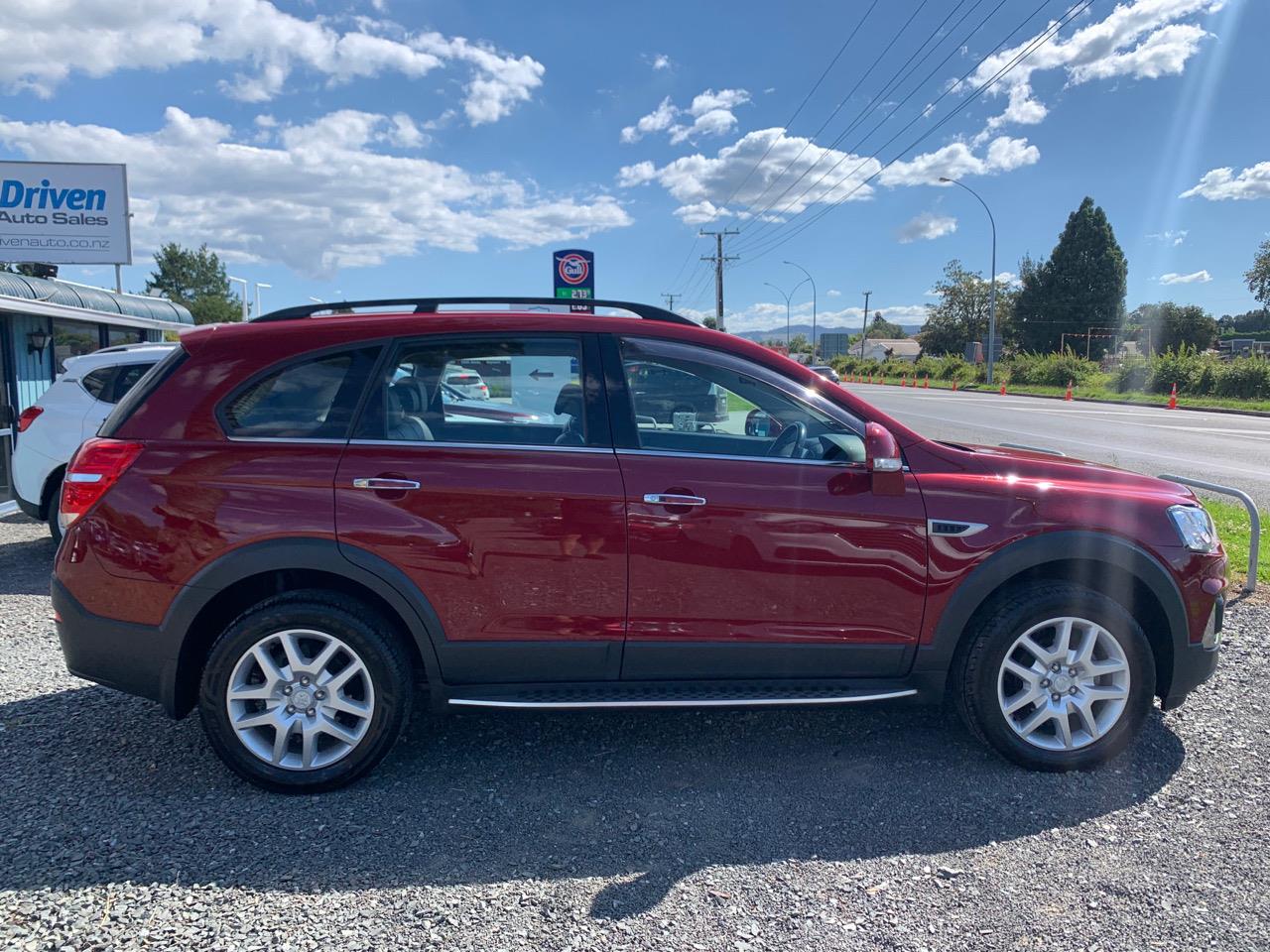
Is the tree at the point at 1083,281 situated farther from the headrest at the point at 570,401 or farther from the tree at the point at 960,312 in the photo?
the headrest at the point at 570,401

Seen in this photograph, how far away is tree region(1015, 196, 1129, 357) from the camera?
6869cm

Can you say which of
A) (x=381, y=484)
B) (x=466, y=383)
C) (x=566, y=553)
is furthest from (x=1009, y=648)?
(x=381, y=484)

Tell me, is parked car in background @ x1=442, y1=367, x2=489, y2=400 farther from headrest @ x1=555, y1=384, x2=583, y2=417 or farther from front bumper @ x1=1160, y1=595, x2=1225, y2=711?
front bumper @ x1=1160, y1=595, x2=1225, y2=711

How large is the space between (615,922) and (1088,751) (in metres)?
2.05

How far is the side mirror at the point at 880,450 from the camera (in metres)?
3.19

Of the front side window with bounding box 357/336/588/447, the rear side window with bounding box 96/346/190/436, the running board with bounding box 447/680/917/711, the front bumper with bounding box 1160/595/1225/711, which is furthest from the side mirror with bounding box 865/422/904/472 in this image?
the rear side window with bounding box 96/346/190/436

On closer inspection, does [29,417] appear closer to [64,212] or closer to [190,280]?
[64,212]

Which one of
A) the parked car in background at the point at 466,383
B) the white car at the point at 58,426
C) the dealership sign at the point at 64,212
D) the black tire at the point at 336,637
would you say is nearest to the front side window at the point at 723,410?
the parked car in background at the point at 466,383

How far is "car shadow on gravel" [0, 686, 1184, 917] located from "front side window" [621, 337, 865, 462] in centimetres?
129

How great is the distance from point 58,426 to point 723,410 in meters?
6.07

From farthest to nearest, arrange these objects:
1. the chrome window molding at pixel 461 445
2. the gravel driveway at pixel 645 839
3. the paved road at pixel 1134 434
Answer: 1. the paved road at pixel 1134 434
2. the chrome window molding at pixel 461 445
3. the gravel driveway at pixel 645 839

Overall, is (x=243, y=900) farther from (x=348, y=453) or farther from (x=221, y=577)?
(x=348, y=453)

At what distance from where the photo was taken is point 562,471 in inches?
126

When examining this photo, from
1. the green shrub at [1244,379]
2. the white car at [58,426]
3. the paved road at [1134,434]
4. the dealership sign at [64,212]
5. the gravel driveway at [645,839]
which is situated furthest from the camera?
the green shrub at [1244,379]
